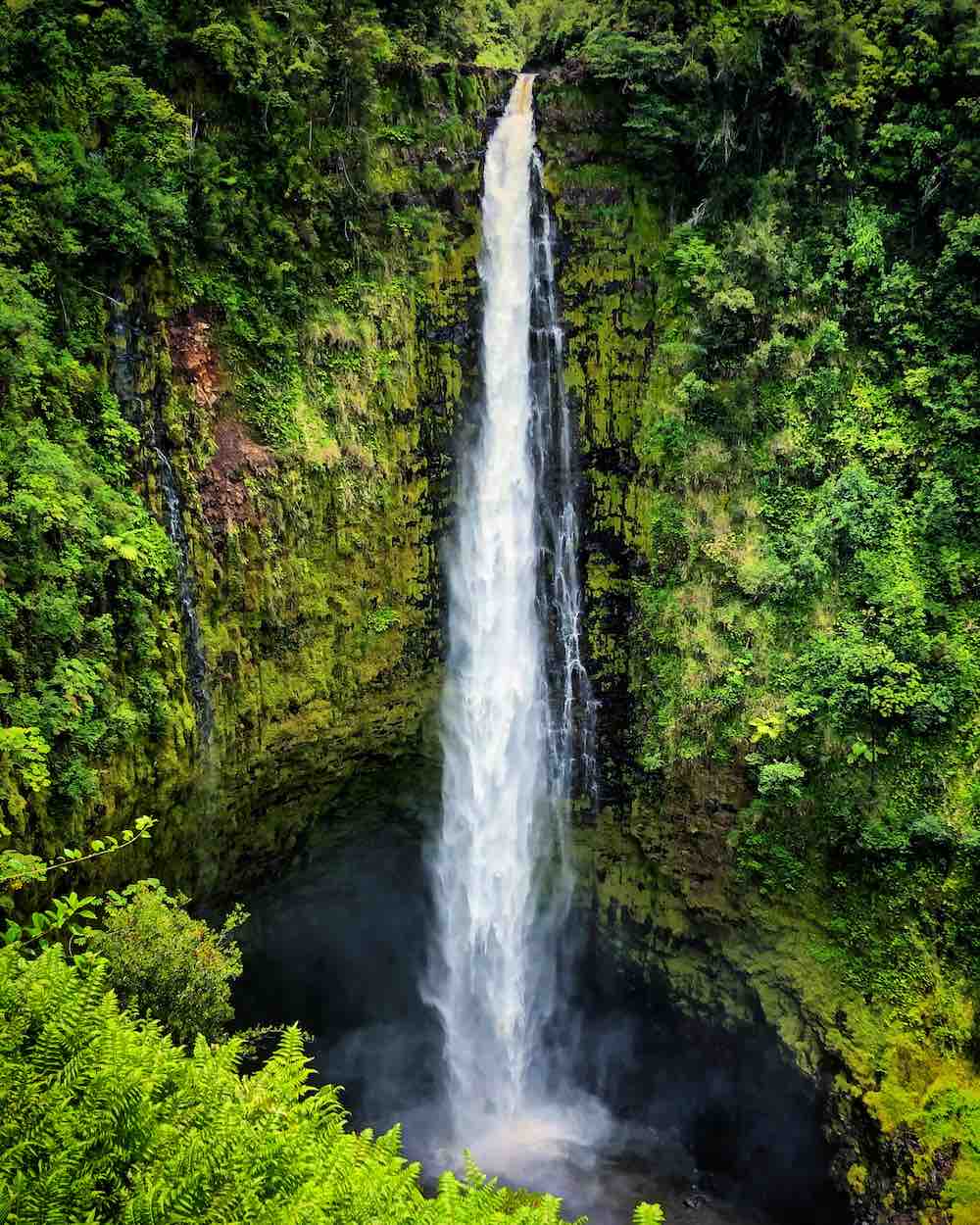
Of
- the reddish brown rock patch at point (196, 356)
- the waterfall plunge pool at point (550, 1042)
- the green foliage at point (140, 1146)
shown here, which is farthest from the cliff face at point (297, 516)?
the green foliage at point (140, 1146)

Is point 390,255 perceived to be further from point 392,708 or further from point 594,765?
point 594,765

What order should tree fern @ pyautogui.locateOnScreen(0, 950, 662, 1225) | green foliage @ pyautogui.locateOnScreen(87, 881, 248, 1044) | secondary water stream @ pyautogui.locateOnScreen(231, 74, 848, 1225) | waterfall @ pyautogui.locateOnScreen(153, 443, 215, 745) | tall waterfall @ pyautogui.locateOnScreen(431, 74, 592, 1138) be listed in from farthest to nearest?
tall waterfall @ pyautogui.locateOnScreen(431, 74, 592, 1138) → secondary water stream @ pyautogui.locateOnScreen(231, 74, 848, 1225) → waterfall @ pyautogui.locateOnScreen(153, 443, 215, 745) → green foliage @ pyautogui.locateOnScreen(87, 881, 248, 1044) → tree fern @ pyautogui.locateOnScreen(0, 950, 662, 1225)

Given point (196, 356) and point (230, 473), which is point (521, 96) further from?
point (230, 473)

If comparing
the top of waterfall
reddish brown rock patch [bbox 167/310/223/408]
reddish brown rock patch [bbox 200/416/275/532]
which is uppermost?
the top of waterfall

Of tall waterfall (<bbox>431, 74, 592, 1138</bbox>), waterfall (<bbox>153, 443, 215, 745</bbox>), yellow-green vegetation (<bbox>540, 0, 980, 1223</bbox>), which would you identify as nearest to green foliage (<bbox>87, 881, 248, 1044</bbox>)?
waterfall (<bbox>153, 443, 215, 745</bbox>)

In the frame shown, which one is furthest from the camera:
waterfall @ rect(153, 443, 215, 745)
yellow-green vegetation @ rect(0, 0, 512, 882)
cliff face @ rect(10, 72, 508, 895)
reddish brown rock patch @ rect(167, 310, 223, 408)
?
reddish brown rock patch @ rect(167, 310, 223, 408)

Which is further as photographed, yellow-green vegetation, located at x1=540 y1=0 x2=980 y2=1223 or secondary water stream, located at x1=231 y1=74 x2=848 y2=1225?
secondary water stream, located at x1=231 y1=74 x2=848 y2=1225

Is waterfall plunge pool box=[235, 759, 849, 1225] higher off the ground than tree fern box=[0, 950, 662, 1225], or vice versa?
tree fern box=[0, 950, 662, 1225]

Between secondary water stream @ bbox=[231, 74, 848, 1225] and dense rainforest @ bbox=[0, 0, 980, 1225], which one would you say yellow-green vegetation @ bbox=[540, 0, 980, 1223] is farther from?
secondary water stream @ bbox=[231, 74, 848, 1225]
